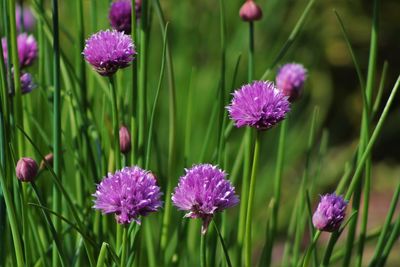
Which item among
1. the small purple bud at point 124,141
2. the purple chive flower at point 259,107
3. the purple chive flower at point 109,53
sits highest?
the purple chive flower at point 109,53

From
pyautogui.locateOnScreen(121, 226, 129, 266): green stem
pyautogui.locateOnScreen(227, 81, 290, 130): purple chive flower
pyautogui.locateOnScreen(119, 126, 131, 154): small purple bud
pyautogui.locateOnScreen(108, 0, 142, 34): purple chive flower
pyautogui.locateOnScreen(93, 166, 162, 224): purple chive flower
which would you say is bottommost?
pyautogui.locateOnScreen(121, 226, 129, 266): green stem

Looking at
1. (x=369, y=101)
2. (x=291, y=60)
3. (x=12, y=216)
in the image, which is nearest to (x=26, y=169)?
(x=12, y=216)

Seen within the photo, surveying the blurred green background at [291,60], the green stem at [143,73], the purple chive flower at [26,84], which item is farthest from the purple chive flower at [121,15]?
the blurred green background at [291,60]

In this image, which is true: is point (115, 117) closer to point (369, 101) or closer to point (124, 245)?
point (124, 245)

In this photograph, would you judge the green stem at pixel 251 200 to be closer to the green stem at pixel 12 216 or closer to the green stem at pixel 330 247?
the green stem at pixel 330 247

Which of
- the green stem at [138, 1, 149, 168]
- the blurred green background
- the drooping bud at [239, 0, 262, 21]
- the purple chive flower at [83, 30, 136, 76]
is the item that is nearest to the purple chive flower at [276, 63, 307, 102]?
the drooping bud at [239, 0, 262, 21]

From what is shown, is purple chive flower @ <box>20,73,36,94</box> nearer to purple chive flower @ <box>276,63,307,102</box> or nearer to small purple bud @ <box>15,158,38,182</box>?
small purple bud @ <box>15,158,38,182</box>
